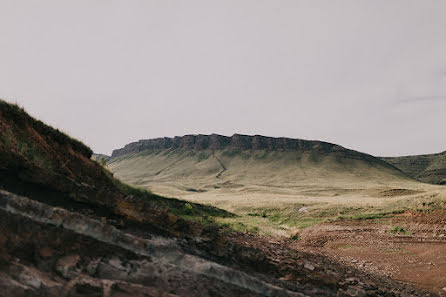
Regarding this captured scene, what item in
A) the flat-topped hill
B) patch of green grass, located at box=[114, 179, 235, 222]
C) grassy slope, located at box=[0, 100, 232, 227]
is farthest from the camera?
the flat-topped hill

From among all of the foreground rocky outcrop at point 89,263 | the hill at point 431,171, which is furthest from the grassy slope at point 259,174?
the foreground rocky outcrop at point 89,263

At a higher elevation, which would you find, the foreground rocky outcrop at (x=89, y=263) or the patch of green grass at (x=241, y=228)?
the foreground rocky outcrop at (x=89, y=263)

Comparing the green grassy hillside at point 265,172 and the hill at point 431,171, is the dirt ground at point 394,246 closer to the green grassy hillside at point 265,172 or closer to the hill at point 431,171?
the green grassy hillside at point 265,172

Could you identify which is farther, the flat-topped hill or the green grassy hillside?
the flat-topped hill

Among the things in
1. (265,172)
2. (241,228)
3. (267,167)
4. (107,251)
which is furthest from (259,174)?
(107,251)

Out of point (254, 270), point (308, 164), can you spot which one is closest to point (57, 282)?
point (254, 270)

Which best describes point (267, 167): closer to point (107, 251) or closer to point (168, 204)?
point (168, 204)

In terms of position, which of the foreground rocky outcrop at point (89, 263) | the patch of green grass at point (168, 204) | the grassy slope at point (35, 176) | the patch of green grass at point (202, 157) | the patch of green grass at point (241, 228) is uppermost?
the patch of green grass at point (202, 157)

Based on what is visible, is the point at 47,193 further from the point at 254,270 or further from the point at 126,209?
the point at 254,270

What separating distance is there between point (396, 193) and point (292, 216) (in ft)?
92.9

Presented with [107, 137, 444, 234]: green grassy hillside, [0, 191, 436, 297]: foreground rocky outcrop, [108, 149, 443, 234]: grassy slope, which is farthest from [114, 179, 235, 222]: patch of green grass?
[107, 137, 444, 234]: green grassy hillside

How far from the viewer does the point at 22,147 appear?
7.67m

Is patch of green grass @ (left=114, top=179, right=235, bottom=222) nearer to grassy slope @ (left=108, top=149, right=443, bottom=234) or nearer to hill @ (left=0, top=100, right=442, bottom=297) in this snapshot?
hill @ (left=0, top=100, right=442, bottom=297)

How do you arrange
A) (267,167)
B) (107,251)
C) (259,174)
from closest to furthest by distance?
1. (107,251)
2. (259,174)
3. (267,167)
